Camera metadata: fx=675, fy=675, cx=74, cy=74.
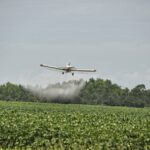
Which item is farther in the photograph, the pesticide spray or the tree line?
the tree line

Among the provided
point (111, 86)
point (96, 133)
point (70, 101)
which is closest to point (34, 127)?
point (96, 133)

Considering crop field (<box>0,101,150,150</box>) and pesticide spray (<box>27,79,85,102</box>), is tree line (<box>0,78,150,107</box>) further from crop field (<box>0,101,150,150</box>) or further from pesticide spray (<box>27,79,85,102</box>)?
crop field (<box>0,101,150,150</box>)

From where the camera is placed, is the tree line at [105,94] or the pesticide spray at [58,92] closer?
the pesticide spray at [58,92]

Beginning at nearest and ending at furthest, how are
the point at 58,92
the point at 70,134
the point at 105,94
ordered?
1. the point at 70,134
2. the point at 58,92
3. the point at 105,94

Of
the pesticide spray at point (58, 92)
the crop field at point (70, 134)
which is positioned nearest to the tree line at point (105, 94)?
the pesticide spray at point (58, 92)

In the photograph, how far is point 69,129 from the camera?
3919 centimetres

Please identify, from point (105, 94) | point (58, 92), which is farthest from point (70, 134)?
point (105, 94)

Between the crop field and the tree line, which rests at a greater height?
the tree line

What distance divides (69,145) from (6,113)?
994 cm

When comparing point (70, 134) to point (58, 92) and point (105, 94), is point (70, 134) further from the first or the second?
point (105, 94)

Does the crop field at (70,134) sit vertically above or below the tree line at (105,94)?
below

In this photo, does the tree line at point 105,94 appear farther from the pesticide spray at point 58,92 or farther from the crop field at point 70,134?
the crop field at point 70,134

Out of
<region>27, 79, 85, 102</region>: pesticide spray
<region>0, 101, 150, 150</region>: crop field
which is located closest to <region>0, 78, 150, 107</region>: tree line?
<region>27, 79, 85, 102</region>: pesticide spray

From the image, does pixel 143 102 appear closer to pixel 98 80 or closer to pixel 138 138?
pixel 98 80
